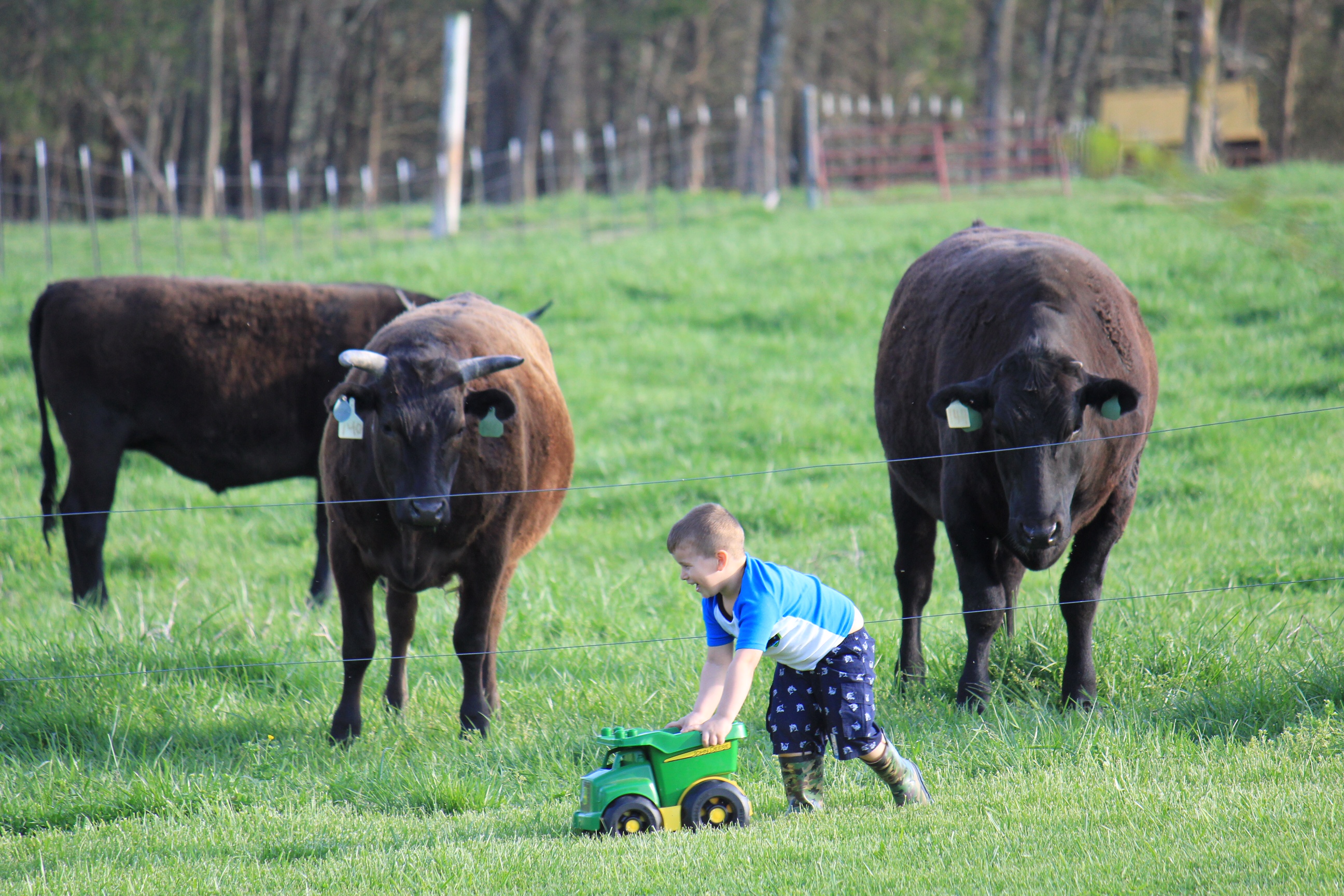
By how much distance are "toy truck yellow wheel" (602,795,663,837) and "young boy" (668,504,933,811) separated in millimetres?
295

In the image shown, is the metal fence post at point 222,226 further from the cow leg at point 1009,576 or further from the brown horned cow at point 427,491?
the cow leg at point 1009,576

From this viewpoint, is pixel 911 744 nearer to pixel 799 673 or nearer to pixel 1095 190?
pixel 799 673

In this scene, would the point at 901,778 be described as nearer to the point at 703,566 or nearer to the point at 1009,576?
the point at 703,566

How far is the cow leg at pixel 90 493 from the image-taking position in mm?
7828

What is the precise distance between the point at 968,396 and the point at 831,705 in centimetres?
154

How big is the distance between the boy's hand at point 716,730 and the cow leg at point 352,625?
2.14 meters

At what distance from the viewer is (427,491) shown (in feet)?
16.8

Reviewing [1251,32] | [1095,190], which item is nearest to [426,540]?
[1095,190]

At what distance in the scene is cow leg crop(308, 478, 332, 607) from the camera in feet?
25.6

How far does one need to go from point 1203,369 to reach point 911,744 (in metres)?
7.70

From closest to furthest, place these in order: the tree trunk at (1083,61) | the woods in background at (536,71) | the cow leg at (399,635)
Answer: the cow leg at (399,635) < the woods in background at (536,71) < the tree trunk at (1083,61)

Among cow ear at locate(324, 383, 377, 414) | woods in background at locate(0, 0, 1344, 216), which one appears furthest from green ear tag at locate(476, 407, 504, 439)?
woods in background at locate(0, 0, 1344, 216)

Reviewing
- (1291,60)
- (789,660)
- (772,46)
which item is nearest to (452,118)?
(772,46)

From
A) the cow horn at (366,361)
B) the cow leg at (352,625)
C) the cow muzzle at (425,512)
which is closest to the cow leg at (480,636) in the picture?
the cow leg at (352,625)
